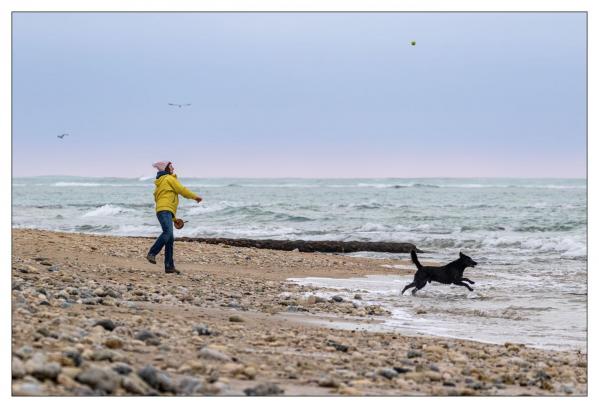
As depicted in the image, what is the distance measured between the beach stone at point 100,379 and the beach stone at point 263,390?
852 mm

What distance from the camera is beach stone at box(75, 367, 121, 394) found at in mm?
4828

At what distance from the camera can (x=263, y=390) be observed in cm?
517

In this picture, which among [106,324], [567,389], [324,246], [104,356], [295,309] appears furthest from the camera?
[324,246]

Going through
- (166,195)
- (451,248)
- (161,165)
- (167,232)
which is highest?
(161,165)

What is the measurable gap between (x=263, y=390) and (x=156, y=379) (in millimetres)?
710

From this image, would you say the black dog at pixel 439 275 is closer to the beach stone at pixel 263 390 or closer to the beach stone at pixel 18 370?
the beach stone at pixel 263 390

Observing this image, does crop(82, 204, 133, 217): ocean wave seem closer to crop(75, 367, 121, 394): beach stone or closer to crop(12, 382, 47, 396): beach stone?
crop(75, 367, 121, 394): beach stone

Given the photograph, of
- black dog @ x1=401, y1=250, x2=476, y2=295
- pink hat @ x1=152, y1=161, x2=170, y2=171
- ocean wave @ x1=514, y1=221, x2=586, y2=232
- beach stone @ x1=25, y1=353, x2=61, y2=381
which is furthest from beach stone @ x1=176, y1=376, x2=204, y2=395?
ocean wave @ x1=514, y1=221, x2=586, y2=232

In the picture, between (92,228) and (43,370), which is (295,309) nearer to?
(43,370)

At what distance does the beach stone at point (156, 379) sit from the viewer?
5102mm

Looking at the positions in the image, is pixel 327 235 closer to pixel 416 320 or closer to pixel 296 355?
pixel 416 320

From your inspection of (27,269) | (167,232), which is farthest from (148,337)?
(167,232)

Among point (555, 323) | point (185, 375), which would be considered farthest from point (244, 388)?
point (555, 323)
